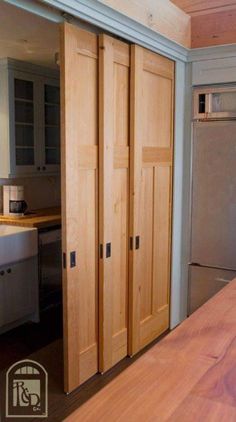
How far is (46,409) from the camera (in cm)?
234

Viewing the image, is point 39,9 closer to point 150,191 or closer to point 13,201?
Result: point 150,191

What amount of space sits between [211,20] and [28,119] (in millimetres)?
1788

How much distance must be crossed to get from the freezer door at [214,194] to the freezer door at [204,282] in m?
0.06

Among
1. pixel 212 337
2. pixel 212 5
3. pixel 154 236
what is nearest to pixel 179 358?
pixel 212 337

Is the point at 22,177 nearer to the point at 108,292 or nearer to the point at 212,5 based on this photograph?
the point at 108,292

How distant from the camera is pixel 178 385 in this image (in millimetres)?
873

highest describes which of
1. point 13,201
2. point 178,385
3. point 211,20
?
point 211,20

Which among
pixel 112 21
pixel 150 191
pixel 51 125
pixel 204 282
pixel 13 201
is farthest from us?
pixel 51 125

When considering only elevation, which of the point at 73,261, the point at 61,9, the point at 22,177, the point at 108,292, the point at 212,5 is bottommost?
the point at 108,292

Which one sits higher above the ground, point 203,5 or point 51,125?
point 203,5

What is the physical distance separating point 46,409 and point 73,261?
2.82ft

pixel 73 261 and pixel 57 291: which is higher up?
pixel 73 261

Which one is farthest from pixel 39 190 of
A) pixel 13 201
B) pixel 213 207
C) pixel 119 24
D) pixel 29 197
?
pixel 119 24

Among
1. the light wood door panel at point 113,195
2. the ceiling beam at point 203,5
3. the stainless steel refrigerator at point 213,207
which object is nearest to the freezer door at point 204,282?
the stainless steel refrigerator at point 213,207
